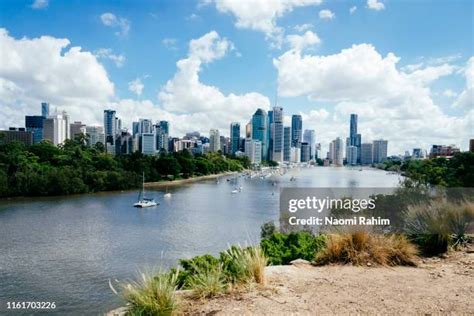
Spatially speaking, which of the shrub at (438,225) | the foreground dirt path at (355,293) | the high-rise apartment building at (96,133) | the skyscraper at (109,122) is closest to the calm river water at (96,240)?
the foreground dirt path at (355,293)

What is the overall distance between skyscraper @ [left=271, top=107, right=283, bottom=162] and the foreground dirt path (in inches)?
5995

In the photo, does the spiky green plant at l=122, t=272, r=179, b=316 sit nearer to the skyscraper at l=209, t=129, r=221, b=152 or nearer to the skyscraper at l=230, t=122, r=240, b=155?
the skyscraper at l=209, t=129, r=221, b=152

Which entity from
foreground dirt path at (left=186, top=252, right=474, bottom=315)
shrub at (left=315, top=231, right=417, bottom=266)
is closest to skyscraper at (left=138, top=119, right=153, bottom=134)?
shrub at (left=315, top=231, right=417, bottom=266)

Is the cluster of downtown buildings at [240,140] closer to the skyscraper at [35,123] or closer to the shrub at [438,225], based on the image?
the skyscraper at [35,123]

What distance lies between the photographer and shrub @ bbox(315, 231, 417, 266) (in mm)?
5090

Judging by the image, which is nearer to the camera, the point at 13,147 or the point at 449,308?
the point at 449,308

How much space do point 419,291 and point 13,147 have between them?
50877 millimetres

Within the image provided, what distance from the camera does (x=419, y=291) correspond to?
394 centimetres

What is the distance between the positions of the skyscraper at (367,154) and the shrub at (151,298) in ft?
Answer: 506

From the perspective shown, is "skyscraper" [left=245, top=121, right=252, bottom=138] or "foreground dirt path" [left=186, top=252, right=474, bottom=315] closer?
"foreground dirt path" [left=186, top=252, right=474, bottom=315]

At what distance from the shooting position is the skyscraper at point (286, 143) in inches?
6417

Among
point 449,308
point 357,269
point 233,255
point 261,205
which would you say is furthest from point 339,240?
point 261,205

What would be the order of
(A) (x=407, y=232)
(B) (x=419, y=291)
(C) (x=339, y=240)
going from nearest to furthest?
(B) (x=419, y=291) → (C) (x=339, y=240) → (A) (x=407, y=232)

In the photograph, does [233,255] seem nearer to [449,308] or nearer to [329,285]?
[329,285]
